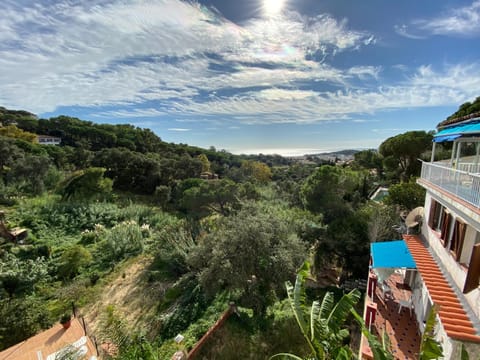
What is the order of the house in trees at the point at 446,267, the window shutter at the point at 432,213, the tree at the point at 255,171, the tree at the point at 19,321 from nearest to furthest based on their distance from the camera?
the house in trees at the point at 446,267, the tree at the point at 19,321, the window shutter at the point at 432,213, the tree at the point at 255,171

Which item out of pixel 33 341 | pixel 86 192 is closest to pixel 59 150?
pixel 86 192

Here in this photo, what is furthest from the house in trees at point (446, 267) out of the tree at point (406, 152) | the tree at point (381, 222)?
the tree at point (406, 152)

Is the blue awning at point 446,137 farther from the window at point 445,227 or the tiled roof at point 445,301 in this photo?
the tiled roof at point 445,301

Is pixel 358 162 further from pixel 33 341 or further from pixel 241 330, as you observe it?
pixel 33 341

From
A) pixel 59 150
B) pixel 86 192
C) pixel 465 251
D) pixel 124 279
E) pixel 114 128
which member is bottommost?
pixel 124 279

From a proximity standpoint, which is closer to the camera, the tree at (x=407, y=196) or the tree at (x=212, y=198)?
the tree at (x=407, y=196)

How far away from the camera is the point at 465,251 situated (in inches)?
228

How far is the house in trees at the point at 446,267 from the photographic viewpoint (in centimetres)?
470

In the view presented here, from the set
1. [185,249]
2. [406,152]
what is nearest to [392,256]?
[185,249]

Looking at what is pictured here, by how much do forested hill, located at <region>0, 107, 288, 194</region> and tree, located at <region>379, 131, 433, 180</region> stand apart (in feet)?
91.2

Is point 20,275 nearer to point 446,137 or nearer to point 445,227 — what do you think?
point 445,227

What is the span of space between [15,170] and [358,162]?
4970 centimetres

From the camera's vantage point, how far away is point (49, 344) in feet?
23.6

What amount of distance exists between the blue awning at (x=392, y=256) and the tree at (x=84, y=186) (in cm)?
2805
